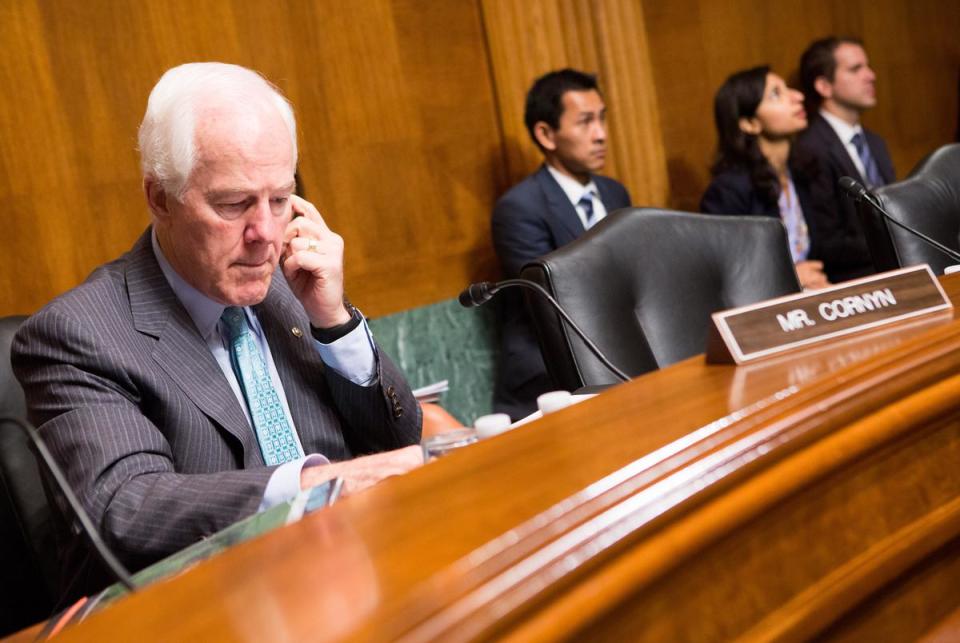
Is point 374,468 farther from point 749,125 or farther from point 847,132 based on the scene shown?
point 847,132

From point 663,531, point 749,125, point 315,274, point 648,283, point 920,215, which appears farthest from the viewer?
point 749,125

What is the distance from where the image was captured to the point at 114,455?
145cm

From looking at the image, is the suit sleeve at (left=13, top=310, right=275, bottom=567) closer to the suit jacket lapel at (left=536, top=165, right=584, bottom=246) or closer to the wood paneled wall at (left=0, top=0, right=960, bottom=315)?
the wood paneled wall at (left=0, top=0, right=960, bottom=315)

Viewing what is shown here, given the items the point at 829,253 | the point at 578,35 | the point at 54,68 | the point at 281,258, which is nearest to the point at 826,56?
the point at 829,253

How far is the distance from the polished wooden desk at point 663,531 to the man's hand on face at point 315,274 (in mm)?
735

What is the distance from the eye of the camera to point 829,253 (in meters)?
4.20

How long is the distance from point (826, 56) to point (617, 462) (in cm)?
440

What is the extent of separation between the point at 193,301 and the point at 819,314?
96cm

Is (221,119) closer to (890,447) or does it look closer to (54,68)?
(890,447)

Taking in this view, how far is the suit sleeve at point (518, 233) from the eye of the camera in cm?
353

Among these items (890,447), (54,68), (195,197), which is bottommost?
(890,447)

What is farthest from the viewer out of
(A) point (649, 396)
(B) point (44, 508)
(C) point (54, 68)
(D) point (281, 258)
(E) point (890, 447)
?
(C) point (54, 68)

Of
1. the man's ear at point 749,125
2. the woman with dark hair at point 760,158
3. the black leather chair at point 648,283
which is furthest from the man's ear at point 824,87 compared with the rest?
the black leather chair at point 648,283

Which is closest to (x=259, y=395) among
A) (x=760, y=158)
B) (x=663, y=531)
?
(x=663, y=531)
